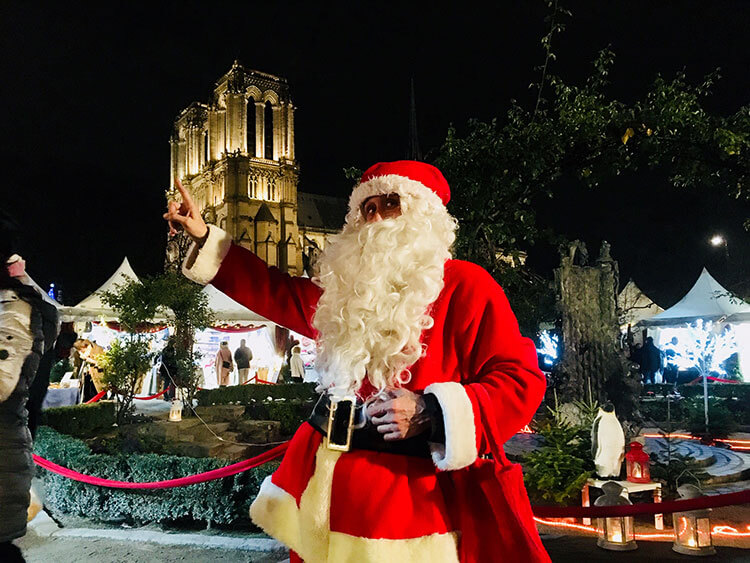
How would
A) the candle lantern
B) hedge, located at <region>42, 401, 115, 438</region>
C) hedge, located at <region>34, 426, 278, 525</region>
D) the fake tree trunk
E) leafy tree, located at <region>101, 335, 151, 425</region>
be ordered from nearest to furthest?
1. the candle lantern
2. hedge, located at <region>34, 426, 278, 525</region>
3. hedge, located at <region>42, 401, 115, 438</region>
4. the fake tree trunk
5. leafy tree, located at <region>101, 335, 151, 425</region>

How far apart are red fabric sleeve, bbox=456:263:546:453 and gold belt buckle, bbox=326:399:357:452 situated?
44 centimetres

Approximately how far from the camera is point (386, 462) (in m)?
2.00

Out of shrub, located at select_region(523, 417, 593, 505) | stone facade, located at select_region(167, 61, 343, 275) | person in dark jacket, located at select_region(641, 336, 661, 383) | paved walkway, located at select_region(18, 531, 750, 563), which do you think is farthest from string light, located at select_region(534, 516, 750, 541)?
stone facade, located at select_region(167, 61, 343, 275)

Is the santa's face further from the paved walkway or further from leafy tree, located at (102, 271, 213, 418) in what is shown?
leafy tree, located at (102, 271, 213, 418)

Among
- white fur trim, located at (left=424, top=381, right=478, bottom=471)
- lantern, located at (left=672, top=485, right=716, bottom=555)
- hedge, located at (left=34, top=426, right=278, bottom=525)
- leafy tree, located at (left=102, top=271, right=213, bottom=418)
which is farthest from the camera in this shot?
leafy tree, located at (left=102, top=271, right=213, bottom=418)

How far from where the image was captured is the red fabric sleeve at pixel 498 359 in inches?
76.0

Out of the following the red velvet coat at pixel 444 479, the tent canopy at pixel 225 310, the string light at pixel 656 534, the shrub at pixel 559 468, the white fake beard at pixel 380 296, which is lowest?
the string light at pixel 656 534

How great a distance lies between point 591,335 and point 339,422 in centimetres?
898

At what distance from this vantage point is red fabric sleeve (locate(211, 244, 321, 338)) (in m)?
2.51

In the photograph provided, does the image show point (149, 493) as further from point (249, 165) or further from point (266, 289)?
point (249, 165)

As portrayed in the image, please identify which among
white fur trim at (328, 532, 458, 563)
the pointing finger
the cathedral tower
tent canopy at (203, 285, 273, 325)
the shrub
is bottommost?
the shrub

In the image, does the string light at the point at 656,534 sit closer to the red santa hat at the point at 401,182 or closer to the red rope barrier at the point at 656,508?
the red rope barrier at the point at 656,508

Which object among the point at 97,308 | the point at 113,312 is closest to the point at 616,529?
the point at 113,312

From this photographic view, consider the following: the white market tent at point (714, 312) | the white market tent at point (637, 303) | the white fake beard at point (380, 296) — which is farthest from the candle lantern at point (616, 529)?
the white market tent at point (637, 303)
